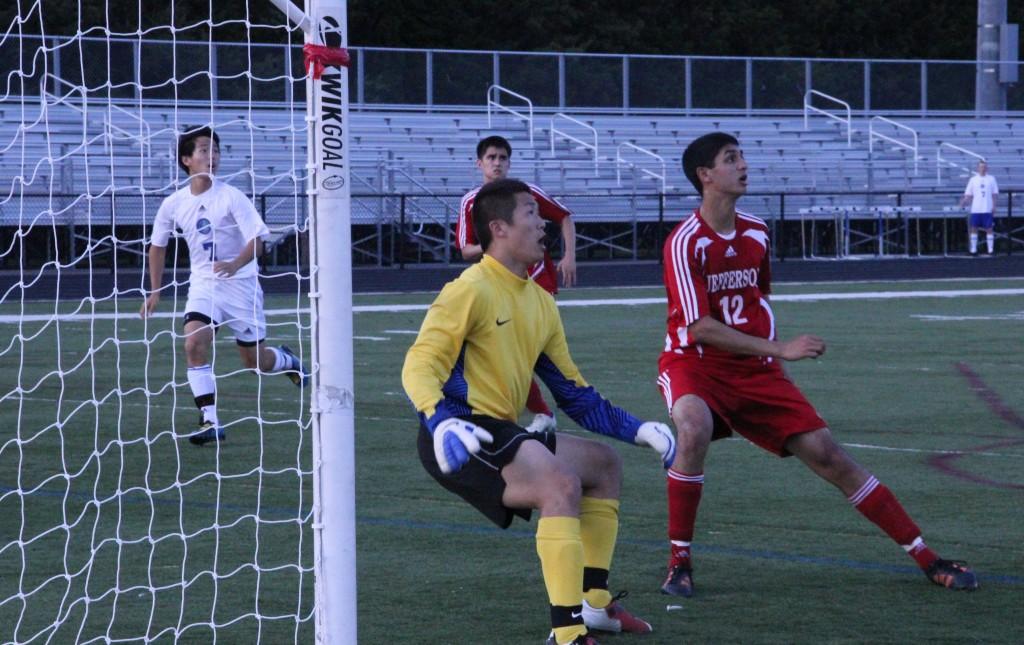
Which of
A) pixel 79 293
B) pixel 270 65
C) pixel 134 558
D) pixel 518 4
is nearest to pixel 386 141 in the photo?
pixel 270 65

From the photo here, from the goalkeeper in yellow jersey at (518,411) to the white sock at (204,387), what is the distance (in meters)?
4.80

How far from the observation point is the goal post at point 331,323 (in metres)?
5.17

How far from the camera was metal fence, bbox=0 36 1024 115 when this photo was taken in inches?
1145

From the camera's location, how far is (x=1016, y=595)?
652 centimetres

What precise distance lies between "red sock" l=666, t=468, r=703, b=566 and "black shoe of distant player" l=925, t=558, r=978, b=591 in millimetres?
889

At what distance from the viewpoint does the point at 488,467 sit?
18.6 ft

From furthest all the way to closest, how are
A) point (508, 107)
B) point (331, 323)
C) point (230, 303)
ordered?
1. point (508, 107)
2. point (230, 303)
3. point (331, 323)

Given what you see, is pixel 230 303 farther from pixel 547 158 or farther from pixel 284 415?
pixel 547 158

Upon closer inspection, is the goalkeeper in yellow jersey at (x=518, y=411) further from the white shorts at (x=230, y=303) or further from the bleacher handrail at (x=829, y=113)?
the bleacher handrail at (x=829, y=113)

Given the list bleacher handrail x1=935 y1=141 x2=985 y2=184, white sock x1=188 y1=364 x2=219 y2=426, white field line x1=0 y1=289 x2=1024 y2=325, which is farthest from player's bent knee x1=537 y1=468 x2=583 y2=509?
bleacher handrail x1=935 y1=141 x2=985 y2=184

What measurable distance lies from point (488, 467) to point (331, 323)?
79cm

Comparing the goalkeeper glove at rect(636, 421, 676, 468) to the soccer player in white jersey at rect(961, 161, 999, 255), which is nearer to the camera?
the goalkeeper glove at rect(636, 421, 676, 468)

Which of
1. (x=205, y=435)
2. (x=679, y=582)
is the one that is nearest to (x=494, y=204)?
(x=679, y=582)

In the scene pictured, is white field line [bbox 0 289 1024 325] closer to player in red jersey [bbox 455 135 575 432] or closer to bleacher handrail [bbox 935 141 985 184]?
player in red jersey [bbox 455 135 575 432]
